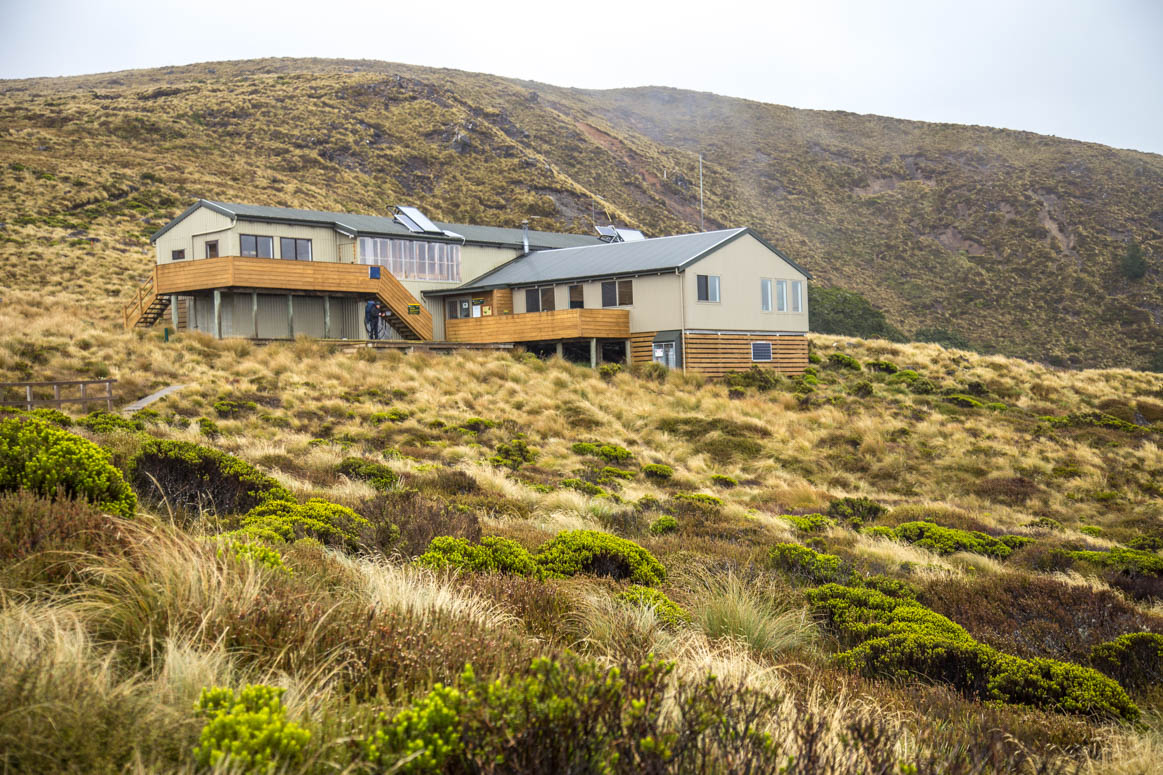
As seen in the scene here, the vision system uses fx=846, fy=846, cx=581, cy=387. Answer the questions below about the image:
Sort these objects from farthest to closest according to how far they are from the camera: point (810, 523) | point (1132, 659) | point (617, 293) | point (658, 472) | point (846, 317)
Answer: point (846, 317) → point (617, 293) → point (658, 472) → point (810, 523) → point (1132, 659)

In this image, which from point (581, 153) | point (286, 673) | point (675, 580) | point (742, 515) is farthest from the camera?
point (581, 153)

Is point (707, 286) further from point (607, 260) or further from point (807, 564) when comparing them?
point (807, 564)

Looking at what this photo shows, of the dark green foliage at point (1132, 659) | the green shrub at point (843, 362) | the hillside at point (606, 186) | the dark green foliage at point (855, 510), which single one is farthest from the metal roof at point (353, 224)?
the dark green foliage at point (1132, 659)

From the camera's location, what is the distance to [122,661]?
13.3ft

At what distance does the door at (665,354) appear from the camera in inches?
1346

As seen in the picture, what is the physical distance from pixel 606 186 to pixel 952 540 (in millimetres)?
73219

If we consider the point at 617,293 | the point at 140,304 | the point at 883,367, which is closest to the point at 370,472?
the point at 617,293

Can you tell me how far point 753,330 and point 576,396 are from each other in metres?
11.6

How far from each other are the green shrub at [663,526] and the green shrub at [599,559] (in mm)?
3606

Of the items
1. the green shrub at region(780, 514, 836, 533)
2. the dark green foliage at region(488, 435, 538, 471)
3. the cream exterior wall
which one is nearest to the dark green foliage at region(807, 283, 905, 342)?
the cream exterior wall

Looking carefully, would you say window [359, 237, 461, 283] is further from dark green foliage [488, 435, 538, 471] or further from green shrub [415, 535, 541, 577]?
green shrub [415, 535, 541, 577]

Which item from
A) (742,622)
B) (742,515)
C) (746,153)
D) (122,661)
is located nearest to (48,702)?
(122,661)

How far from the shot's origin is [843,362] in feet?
127

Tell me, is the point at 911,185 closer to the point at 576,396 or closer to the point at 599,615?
the point at 576,396
